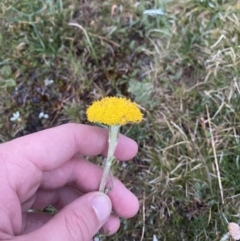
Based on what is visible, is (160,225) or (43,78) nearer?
(160,225)

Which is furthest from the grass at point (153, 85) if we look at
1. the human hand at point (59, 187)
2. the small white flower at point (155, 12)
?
the human hand at point (59, 187)

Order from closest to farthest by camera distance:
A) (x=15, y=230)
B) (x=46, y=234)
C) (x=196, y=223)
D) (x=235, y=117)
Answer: (x=46, y=234)
(x=15, y=230)
(x=196, y=223)
(x=235, y=117)

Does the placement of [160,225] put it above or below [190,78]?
below

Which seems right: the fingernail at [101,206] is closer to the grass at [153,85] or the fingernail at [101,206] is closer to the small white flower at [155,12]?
the grass at [153,85]

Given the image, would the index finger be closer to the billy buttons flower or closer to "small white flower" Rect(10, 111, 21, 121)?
the billy buttons flower

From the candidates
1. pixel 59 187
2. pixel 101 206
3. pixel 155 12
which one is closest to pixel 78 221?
pixel 101 206

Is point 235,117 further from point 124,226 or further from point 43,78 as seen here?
point 43,78

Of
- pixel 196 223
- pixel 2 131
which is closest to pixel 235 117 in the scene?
pixel 196 223

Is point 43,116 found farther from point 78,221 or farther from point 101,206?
point 78,221
